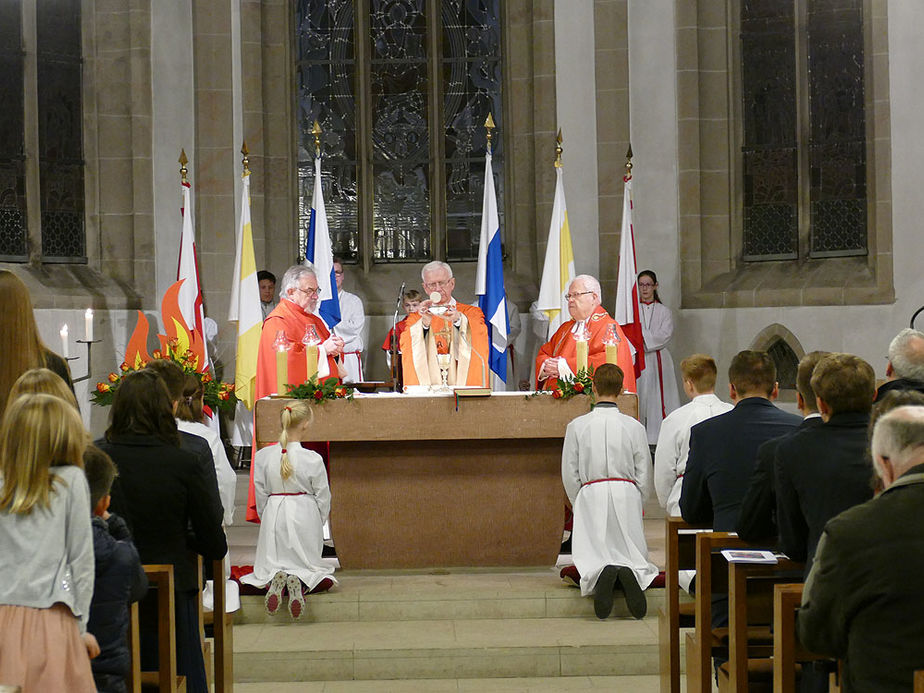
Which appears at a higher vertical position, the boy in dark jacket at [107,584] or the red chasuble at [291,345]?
the red chasuble at [291,345]

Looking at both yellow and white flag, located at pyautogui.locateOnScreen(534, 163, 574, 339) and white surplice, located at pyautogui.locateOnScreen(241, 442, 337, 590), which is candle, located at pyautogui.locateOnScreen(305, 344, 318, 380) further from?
yellow and white flag, located at pyautogui.locateOnScreen(534, 163, 574, 339)

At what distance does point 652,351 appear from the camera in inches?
475

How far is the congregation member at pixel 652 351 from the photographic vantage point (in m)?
12.0

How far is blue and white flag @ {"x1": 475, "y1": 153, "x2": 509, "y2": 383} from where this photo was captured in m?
9.64

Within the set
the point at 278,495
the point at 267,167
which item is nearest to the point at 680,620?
the point at 278,495

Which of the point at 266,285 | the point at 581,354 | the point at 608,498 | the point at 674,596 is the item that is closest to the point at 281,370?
the point at 581,354

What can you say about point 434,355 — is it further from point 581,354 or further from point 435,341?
point 581,354

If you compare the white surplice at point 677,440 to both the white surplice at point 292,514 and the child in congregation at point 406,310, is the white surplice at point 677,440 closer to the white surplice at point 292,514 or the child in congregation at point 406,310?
the white surplice at point 292,514

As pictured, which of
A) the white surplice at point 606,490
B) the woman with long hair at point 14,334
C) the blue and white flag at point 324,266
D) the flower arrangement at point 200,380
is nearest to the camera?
the woman with long hair at point 14,334

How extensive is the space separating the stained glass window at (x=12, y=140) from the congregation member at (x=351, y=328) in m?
2.96

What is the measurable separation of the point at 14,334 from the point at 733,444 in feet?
9.18

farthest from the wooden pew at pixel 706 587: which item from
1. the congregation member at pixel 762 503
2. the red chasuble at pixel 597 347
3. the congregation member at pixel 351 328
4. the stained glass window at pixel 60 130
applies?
the stained glass window at pixel 60 130

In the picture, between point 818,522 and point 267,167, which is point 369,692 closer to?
point 818,522

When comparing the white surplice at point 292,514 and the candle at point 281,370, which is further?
the candle at point 281,370
